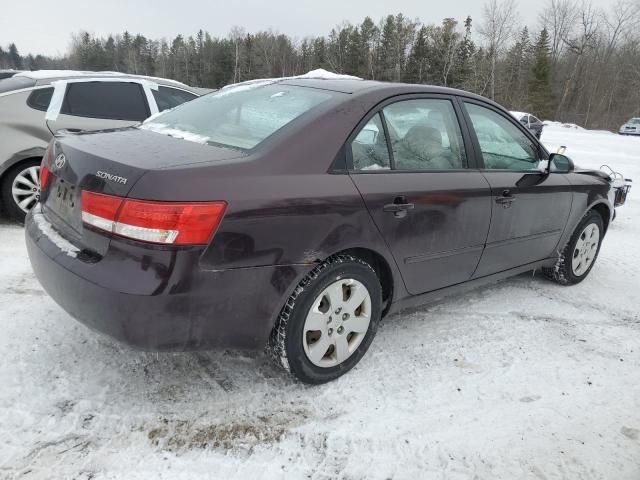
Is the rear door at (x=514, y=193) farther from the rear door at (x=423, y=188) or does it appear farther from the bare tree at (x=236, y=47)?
the bare tree at (x=236, y=47)

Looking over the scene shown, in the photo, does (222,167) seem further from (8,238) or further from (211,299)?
(8,238)

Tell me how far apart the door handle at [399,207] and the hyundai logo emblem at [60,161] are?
1.59 metres

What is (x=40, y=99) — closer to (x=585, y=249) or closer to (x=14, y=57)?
(x=585, y=249)

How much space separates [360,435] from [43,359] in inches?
67.5

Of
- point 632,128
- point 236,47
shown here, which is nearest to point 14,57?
point 236,47

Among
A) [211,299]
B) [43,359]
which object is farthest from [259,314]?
[43,359]

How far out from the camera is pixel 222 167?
212 cm

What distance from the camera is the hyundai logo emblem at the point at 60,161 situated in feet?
7.93

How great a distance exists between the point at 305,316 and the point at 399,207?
0.78 metres

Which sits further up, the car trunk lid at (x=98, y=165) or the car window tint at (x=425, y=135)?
the car window tint at (x=425, y=135)

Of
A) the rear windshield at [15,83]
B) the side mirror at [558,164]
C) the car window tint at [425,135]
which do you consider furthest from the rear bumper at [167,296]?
the rear windshield at [15,83]

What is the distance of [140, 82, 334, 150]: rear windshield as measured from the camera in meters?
2.52

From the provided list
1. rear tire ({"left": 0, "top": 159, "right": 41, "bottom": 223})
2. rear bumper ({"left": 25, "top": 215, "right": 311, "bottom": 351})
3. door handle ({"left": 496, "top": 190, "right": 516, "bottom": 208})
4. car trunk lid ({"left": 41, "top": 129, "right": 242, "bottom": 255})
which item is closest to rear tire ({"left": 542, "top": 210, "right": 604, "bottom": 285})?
door handle ({"left": 496, "top": 190, "right": 516, "bottom": 208})

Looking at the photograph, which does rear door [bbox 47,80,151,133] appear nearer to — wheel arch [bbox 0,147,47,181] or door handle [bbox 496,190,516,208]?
wheel arch [bbox 0,147,47,181]
